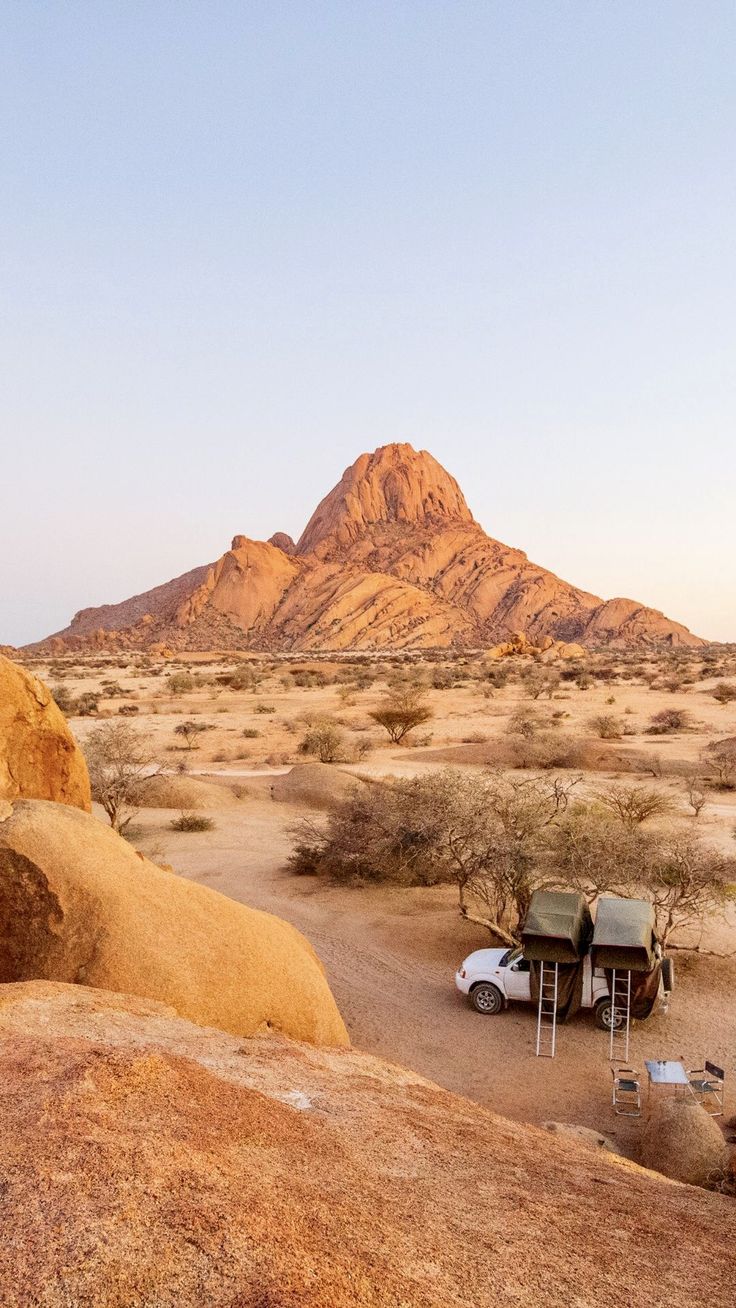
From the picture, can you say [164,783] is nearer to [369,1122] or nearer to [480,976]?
[480,976]

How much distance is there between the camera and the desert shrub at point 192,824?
81.8 ft

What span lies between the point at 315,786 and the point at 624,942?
17.3 meters

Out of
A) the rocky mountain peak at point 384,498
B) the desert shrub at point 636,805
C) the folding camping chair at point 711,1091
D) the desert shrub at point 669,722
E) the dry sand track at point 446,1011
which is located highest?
the rocky mountain peak at point 384,498

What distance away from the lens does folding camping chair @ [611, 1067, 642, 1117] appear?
34.4ft

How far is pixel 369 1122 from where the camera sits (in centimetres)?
562

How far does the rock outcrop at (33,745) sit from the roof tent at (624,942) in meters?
8.52

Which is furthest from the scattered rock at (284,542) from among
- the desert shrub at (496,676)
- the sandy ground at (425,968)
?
the sandy ground at (425,968)

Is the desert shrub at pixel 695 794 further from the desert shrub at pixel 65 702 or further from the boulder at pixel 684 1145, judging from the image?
the desert shrub at pixel 65 702

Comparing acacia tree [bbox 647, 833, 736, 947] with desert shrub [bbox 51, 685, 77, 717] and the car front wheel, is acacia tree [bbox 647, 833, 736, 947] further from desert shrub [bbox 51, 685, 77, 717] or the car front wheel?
desert shrub [bbox 51, 685, 77, 717]

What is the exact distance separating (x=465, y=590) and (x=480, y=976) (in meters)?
148

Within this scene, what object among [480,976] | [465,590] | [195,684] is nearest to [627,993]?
[480,976]

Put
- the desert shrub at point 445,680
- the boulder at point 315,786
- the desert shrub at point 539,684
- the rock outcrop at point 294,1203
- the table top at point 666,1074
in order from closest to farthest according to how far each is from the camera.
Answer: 1. the rock outcrop at point 294,1203
2. the table top at point 666,1074
3. the boulder at point 315,786
4. the desert shrub at point 539,684
5. the desert shrub at point 445,680

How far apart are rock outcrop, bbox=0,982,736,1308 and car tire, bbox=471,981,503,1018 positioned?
7.37m

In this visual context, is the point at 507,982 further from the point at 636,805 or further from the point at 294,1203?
the point at 636,805
